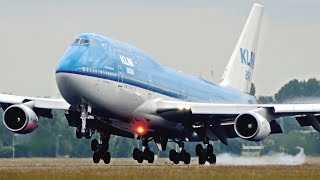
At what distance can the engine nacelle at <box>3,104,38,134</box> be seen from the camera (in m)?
58.4

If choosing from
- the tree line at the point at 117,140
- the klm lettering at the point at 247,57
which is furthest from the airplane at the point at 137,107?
the klm lettering at the point at 247,57

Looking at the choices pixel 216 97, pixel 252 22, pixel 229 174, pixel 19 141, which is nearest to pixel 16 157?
pixel 19 141

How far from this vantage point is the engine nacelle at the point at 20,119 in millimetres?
58406

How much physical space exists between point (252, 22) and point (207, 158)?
16.5 m

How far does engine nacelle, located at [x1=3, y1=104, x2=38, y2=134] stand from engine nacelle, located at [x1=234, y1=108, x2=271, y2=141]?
33.9 ft

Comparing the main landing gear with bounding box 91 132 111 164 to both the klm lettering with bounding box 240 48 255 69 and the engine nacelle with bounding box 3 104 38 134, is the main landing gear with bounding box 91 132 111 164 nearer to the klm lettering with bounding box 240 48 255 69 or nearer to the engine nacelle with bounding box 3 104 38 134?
the engine nacelle with bounding box 3 104 38 134

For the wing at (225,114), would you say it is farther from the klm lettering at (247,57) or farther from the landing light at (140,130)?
the klm lettering at (247,57)

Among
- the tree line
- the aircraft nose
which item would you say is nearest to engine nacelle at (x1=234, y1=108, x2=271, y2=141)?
the aircraft nose

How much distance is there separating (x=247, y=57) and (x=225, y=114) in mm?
15615

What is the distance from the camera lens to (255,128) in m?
57.2

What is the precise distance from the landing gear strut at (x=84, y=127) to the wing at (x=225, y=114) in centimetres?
479

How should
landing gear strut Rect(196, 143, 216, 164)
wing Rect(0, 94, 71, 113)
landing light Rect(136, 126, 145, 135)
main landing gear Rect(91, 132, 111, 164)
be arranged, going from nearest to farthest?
main landing gear Rect(91, 132, 111, 164) < landing light Rect(136, 126, 145, 135) < wing Rect(0, 94, 71, 113) < landing gear strut Rect(196, 143, 216, 164)

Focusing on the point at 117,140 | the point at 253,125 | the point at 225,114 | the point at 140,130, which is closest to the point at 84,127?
the point at 140,130

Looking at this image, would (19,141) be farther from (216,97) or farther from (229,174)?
(229,174)
